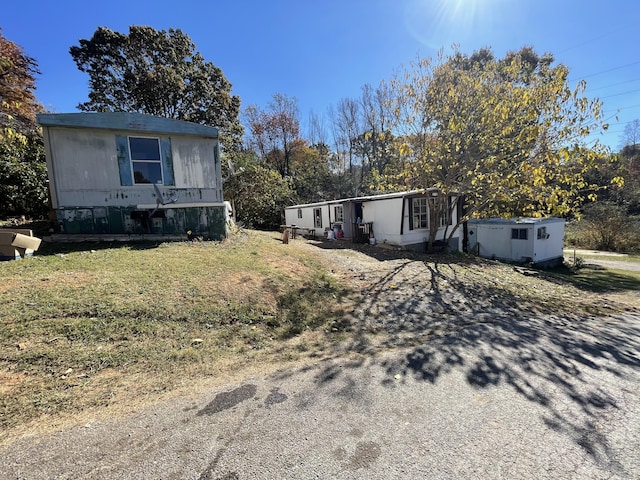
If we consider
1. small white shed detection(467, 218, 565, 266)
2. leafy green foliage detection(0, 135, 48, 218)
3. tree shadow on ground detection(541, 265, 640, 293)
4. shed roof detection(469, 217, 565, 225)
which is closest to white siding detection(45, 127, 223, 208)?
leafy green foliage detection(0, 135, 48, 218)

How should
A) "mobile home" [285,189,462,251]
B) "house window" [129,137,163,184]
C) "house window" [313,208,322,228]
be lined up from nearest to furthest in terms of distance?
"house window" [129,137,163,184] < "mobile home" [285,189,462,251] < "house window" [313,208,322,228]

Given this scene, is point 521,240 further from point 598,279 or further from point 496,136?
point 496,136

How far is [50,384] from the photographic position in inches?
114

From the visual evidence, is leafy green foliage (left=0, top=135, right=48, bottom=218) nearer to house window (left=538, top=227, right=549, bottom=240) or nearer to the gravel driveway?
the gravel driveway

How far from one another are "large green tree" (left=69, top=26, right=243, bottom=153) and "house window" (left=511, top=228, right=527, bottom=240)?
19.1m

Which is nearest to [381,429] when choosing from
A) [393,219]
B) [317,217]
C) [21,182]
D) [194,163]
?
[194,163]

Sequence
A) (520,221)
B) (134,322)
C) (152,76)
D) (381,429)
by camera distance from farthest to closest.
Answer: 1. (152,76)
2. (520,221)
3. (134,322)
4. (381,429)

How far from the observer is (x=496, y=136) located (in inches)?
346

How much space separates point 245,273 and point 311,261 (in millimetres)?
2560

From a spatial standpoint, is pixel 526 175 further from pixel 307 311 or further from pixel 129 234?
pixel 129 234

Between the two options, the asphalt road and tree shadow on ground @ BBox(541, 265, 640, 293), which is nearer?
the asphalt road

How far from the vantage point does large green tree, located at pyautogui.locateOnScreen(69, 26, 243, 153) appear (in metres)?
20.0

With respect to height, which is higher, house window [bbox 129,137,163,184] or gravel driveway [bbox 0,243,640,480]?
house window [bbox 129,137,163,184]

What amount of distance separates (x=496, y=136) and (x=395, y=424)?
29.6 ft
